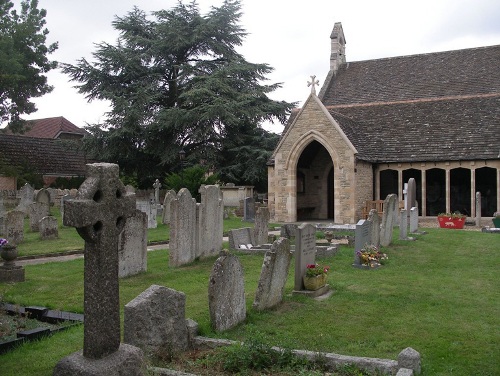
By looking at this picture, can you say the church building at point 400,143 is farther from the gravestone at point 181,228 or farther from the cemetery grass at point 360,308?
the gravestone at point 181,228

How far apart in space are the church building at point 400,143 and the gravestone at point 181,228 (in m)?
12.1

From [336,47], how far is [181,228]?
24240 mm

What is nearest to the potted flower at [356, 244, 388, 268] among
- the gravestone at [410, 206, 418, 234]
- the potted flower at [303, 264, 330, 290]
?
the potted flower at [303, 264, 330, 290]

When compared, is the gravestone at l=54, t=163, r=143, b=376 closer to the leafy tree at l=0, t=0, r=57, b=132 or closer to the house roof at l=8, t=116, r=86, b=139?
the leafy tree at l=0, t=0, r=57, b=132

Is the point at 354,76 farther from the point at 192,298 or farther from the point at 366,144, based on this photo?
the point at 192,298

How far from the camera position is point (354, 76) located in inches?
1283

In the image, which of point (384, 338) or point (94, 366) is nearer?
point (94, 366)

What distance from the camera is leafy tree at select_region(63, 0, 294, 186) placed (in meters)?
34.0

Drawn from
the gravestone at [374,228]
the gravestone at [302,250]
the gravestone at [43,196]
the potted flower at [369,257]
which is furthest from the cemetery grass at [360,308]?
the gravestone at [43,196]

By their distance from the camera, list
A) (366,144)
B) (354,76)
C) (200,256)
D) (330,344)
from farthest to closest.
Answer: (354,76) → (366,144) → (200,256) → (330,344)

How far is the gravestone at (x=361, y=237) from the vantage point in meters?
12.6

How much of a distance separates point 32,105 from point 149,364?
37189 mm

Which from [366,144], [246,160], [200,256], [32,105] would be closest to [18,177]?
[32,105]

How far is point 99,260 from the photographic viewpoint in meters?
4.62
